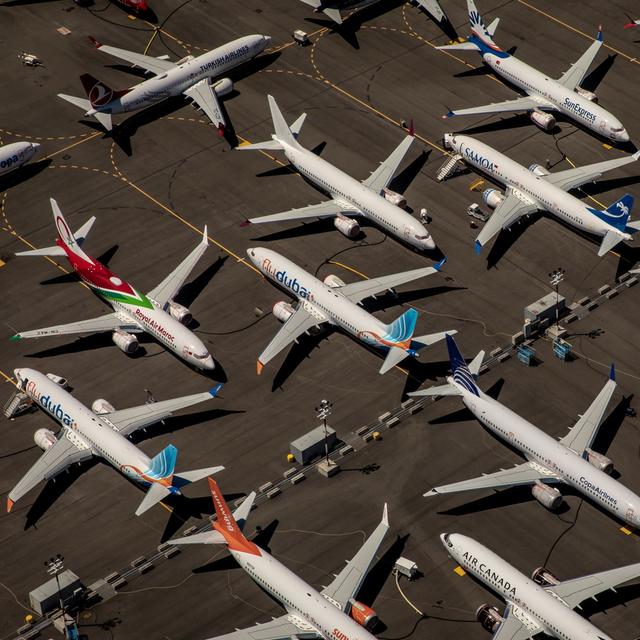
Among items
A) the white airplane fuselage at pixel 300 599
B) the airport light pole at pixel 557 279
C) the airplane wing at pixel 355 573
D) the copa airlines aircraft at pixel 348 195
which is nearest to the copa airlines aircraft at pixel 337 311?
the copa airlines aircraft at pixel 348 195

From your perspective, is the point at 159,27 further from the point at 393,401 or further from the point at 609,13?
the point at 393,401

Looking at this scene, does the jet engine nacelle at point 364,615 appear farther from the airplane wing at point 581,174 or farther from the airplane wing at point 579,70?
the airplane wing at point 579,70

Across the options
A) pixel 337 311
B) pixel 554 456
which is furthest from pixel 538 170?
pixel 554 456

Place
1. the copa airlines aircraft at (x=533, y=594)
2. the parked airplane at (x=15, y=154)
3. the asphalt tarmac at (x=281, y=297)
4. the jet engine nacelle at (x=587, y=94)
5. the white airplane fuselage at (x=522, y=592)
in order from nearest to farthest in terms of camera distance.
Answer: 1. the white airplane fuselage at (x=522, y=592)
2. the copa airlines aircraft at (x=533, y=594)
3. the asphalt tarmac at (x=281, y=297)
4. the parked airplane at (x=15, y=154)
5. the jet engine nacelle at (x=587, y=94)

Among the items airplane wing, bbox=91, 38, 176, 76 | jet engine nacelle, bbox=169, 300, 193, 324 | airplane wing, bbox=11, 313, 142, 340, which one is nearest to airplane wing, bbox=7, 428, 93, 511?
airplane wing, bbox=11, 313, 142, 340

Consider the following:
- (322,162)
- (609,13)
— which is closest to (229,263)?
(322,162)
